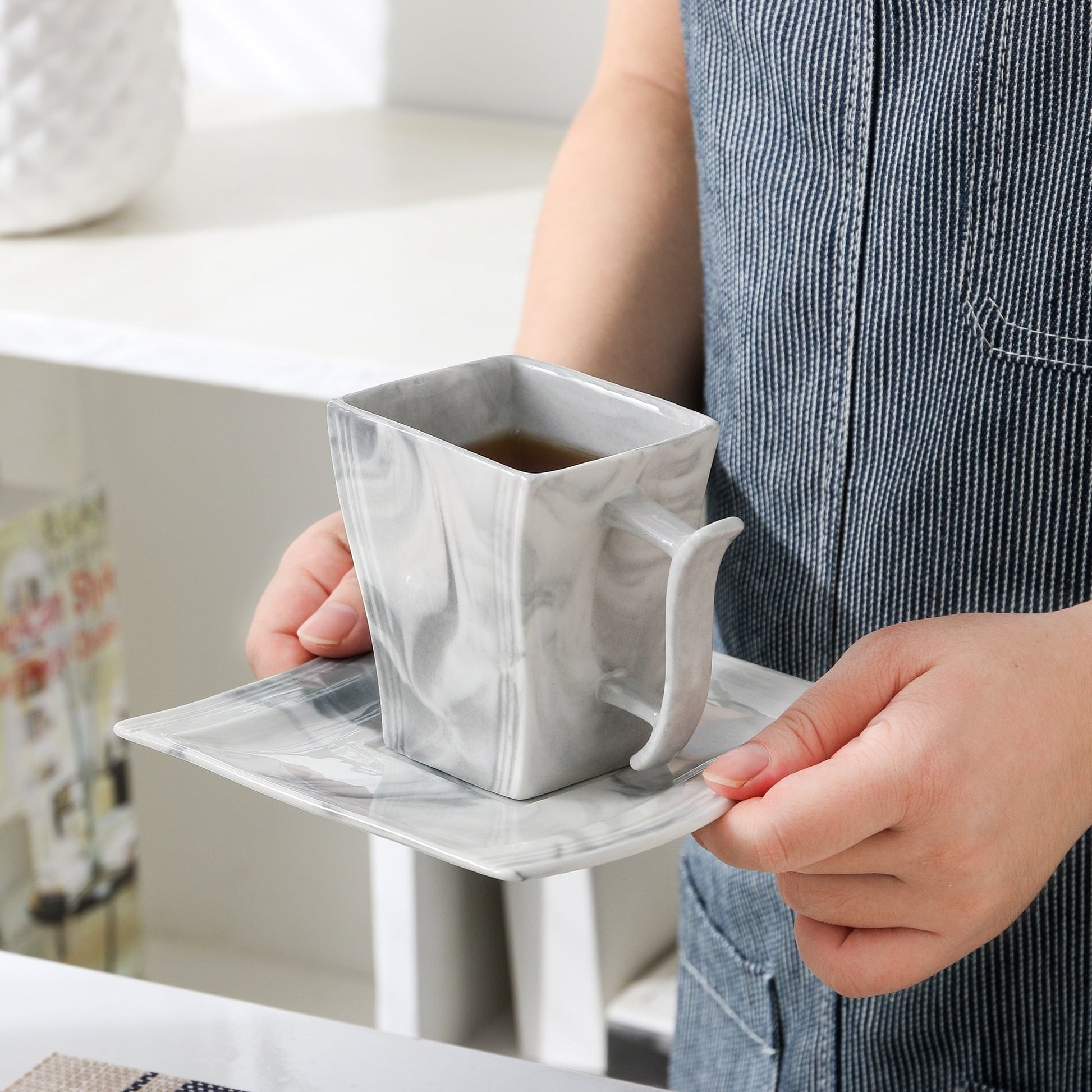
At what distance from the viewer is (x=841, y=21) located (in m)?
0.51

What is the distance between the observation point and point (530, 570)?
1.28 ft

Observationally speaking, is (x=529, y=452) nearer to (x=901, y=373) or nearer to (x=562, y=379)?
(x=562, y=379)

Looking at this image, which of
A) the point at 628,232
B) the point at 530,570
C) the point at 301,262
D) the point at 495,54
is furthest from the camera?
the point at 495,54

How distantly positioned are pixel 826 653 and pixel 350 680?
21 centimetres

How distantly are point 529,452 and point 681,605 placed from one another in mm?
90

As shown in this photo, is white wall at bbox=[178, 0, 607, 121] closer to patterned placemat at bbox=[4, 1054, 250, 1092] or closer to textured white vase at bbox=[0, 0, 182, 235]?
textured white vase at bbox=[0, 0, 182, 235]

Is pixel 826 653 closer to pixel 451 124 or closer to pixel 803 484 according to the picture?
pixel 803 484

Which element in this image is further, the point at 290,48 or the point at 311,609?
the point at 290,48

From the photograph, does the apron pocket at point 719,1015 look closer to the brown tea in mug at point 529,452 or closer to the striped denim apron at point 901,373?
the striped denim apron at point 901,373

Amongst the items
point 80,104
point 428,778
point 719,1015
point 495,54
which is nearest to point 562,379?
point 428,778

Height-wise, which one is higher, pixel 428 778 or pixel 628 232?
pixel 628 232

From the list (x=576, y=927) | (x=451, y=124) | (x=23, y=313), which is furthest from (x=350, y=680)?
(x=451, y=124)

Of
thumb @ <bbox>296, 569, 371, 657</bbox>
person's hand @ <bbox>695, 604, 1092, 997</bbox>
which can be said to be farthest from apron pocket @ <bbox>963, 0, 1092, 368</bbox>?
thumb @ <bbox>296, 569, 371, 657</bbox>

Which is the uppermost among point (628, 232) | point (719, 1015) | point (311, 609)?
point (628, 232)
